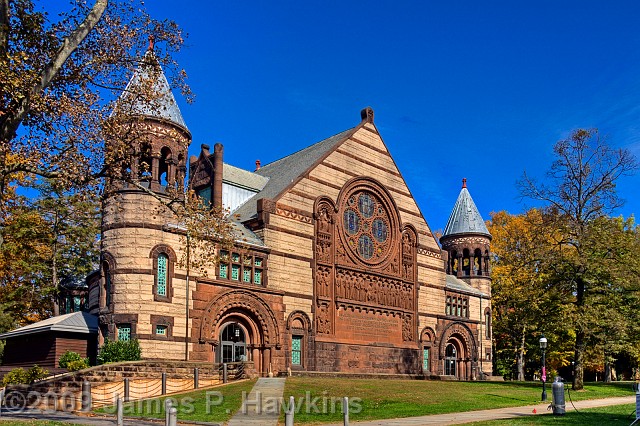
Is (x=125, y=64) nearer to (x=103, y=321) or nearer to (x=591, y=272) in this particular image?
(x=103, y=321)

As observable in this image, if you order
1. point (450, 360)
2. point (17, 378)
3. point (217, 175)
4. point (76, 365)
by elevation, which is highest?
point (217, 175)

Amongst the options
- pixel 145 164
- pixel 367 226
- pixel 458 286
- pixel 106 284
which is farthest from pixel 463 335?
pixel 145 164

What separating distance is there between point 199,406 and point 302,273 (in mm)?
18456

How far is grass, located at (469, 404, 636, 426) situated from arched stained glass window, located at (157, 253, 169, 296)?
19.1 meters

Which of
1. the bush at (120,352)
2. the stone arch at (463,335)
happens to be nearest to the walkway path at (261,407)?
the bush at (120,352)

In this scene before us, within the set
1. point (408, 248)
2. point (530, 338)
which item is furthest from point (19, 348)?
point (530, 338)

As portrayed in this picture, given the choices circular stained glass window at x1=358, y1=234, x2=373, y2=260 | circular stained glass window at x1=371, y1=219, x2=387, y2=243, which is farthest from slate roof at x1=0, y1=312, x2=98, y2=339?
circular stained glass window at x1=371, y1=219, x2=387, y2=243

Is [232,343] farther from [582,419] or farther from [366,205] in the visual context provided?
[582,419]

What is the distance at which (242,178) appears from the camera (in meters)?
47.9

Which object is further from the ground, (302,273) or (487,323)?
(302,273)

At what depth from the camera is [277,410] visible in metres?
22.4

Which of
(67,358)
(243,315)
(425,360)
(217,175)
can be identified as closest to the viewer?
(67,358)

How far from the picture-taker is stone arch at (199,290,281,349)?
116 feet

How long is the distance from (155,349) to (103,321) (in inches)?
117
